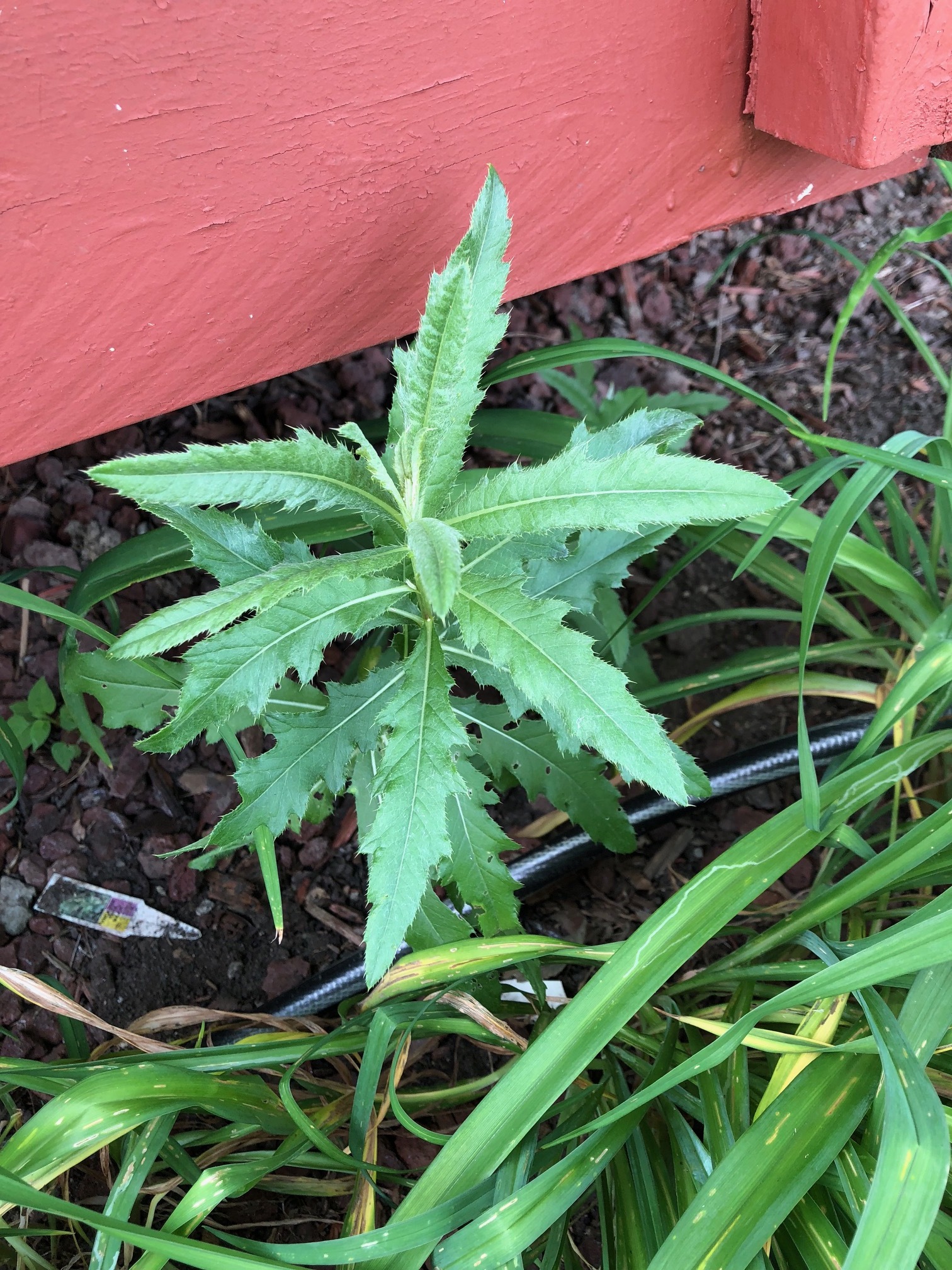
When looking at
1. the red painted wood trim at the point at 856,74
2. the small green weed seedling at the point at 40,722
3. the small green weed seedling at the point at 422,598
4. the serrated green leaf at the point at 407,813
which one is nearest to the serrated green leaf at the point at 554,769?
the small green weed seedling at the point at 422,598

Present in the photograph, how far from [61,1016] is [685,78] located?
1.59 meters

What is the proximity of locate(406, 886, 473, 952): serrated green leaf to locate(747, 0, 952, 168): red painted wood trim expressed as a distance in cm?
121

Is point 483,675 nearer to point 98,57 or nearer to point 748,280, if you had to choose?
point 98,57

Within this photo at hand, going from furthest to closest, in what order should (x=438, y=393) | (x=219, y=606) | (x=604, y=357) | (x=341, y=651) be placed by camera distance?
(x=341, y=651) → (x=604, y=357) → (x=438, y=393) → (x=219, y=606)

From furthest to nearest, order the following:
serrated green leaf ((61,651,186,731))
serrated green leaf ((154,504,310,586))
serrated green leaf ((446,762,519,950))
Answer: serrated green leaf ((61,651,186,731)), serrated green leaf ((446,762,519,950)), serrated green leaf ((154,504,310,586))

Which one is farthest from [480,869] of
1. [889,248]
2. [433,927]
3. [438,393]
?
[889,248]

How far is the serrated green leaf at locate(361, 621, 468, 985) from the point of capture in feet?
2.88

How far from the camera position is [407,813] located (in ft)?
2.93

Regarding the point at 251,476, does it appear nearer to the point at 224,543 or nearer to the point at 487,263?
the point at 224,543

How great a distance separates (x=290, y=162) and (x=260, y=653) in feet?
2.11

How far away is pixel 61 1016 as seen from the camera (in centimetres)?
124

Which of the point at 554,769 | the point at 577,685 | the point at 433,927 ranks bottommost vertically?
the point at 433,927

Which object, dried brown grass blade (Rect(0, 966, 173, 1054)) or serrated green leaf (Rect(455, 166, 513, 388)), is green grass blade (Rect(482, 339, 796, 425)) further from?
dried brown grass blade (Rect(0, 966, 173, 1054))

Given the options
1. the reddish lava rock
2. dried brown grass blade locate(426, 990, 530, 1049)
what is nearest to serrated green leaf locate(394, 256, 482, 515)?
dried brown grass blade locate(426, 990, 530, 1049)
